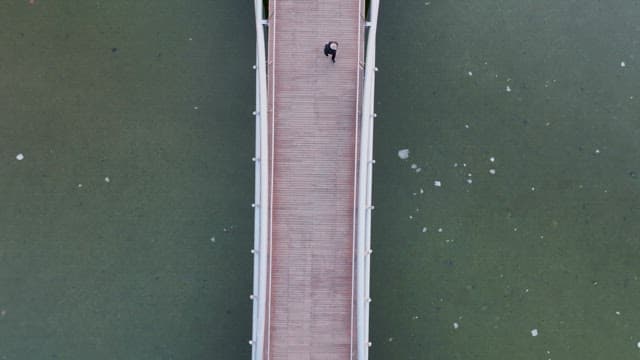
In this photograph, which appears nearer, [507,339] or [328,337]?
[328,337]

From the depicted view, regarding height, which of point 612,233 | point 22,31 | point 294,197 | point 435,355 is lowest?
point 435,355

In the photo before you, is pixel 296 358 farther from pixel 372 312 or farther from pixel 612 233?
pixel 612 233

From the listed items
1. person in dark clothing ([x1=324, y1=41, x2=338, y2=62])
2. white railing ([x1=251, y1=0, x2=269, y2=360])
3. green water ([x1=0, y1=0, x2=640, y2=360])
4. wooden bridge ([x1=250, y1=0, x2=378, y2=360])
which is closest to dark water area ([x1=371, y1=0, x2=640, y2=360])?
green water ([x1=0, y1=0, x2=640, y2=360])

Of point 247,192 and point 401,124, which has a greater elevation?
point 401,124

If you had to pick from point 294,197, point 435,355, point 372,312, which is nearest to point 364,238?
point 294,197

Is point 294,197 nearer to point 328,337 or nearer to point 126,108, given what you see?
point 328,337

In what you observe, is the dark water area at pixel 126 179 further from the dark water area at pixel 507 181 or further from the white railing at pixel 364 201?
the dark water area at pixel 507 181

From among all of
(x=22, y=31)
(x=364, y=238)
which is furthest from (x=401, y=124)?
(x=22, y=31)

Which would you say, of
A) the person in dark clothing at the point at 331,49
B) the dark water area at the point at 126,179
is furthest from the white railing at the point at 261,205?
the dark water area at the point at 126,179
